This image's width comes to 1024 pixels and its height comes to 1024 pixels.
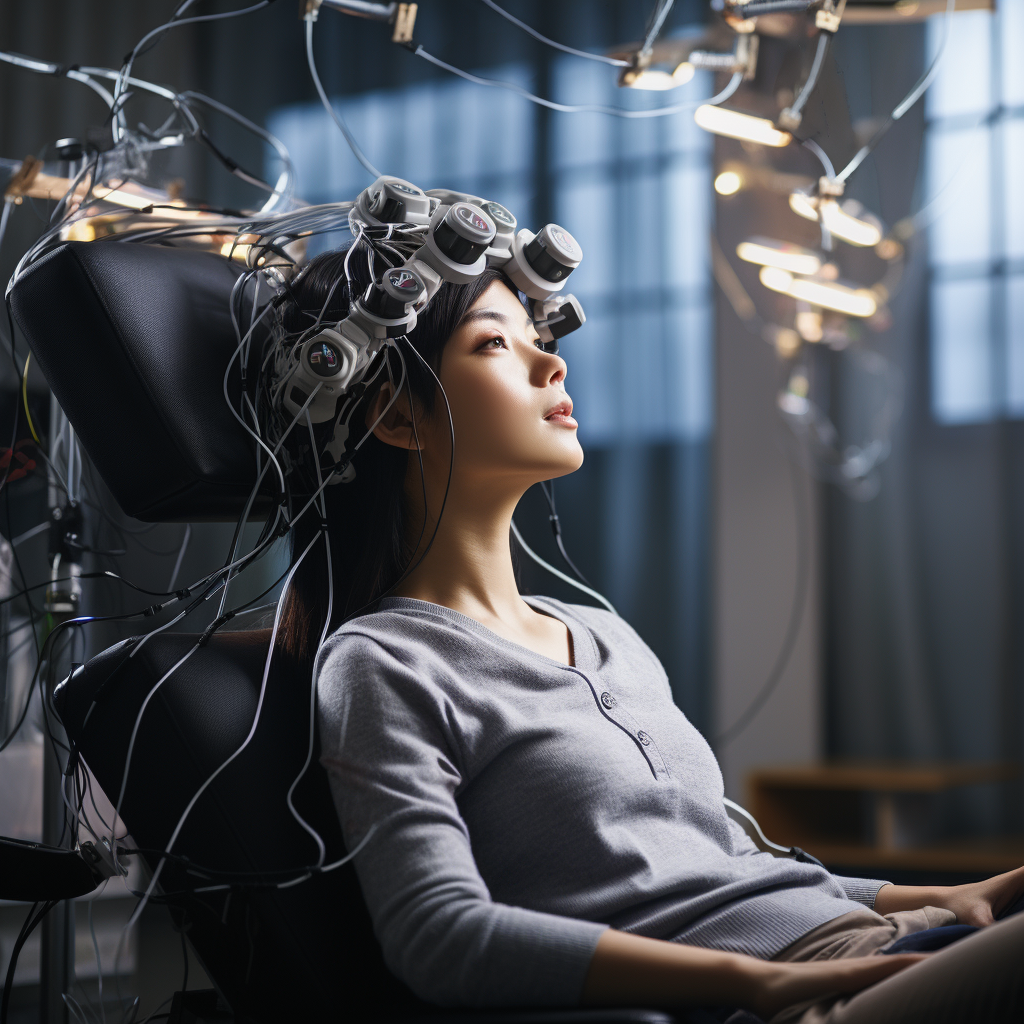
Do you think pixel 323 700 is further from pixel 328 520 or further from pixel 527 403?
pixel 527 403

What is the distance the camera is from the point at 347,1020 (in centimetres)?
89

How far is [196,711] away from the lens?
948mm

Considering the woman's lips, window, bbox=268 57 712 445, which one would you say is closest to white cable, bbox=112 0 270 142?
the woman's lips

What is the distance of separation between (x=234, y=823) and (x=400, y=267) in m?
0.53

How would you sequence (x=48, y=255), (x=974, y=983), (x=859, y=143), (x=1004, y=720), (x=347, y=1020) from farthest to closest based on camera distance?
1. (x=1004, y=720)
2. (x=859, y=143)
3. (x=48, y=255)
4. (x=347, y=1020)
5. (x=974, y=983)

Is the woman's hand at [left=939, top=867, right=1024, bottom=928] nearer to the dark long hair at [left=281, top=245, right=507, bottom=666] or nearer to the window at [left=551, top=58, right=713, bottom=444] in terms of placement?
the dark long hair at [left=281, top=245, right=507, bottom=666]

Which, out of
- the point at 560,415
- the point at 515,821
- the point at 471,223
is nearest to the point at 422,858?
the point at 515,821

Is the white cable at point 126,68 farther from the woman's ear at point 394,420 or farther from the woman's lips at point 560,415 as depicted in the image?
the woman's lips at point 560,415

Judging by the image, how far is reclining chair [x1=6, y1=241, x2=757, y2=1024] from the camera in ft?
2.94

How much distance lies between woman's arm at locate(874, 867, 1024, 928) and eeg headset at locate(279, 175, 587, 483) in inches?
27.3

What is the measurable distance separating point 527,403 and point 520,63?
2.49 m

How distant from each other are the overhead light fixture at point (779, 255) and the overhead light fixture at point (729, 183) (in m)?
0.13

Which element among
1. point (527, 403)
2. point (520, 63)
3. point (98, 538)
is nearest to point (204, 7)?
point (520, 63)

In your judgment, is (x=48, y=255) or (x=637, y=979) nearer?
(x=637, y=979)
